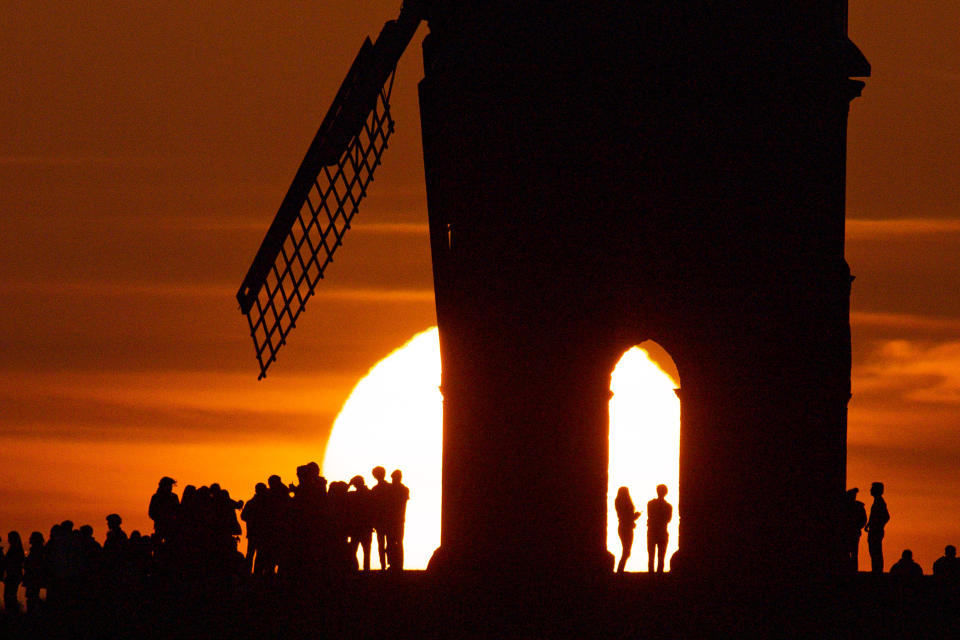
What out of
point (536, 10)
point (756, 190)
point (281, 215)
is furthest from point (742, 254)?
point (281, 215)

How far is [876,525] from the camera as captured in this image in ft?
92.3

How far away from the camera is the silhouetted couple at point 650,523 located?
2803cm

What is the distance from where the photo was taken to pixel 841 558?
26547 millimetres

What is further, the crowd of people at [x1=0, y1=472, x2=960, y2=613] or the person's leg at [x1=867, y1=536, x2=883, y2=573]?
the person's leg at [x1=867, y1=536, x2=883, y2=573]

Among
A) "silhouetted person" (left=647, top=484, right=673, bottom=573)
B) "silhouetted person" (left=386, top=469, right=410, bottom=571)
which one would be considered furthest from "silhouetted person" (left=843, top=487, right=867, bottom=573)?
"silhouetted person" (left=386, top=469, right=410, bottom=571)

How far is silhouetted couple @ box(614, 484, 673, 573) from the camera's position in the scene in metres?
28.0

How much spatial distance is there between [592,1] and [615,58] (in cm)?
82

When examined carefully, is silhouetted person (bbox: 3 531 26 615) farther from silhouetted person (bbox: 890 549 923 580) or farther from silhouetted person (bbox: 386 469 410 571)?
silhouetted person (bbox: 890 549 923 580)

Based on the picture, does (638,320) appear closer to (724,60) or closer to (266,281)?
(724,60)

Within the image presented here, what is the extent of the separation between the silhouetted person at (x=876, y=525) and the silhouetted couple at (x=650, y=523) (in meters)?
2.88

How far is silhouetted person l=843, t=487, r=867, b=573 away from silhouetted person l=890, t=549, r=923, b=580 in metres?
0.71

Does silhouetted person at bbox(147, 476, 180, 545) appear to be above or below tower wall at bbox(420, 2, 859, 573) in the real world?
below

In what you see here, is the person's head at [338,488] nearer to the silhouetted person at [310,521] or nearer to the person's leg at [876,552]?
the silhouetted person at [310,521]

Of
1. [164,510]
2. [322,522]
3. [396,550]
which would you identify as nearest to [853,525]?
[396,550]
